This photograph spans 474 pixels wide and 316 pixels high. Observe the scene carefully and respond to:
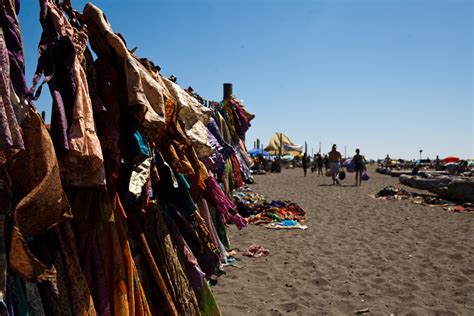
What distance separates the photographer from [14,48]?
1.91 m

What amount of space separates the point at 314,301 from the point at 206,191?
1.51m

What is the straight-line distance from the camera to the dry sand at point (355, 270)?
3.92 meters

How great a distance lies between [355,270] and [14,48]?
4.43m

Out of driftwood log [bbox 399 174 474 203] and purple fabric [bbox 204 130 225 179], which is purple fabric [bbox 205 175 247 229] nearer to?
purple fabric [bbox 204 130 225 179]

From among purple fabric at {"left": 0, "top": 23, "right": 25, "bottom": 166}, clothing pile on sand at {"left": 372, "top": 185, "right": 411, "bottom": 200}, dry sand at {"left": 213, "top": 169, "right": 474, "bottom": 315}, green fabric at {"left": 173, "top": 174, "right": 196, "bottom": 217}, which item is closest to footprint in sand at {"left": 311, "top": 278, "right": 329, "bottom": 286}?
dry sand at {"left": 213, "top": 169, "right": 474, "bottom": 315}

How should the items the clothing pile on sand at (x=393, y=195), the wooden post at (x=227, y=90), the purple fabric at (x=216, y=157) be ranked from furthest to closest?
1. the clothing pile on sand at (x=393, y=195)
2. the wooden post at (x=227, y=90)
3. the purple fabric at (x=216, y=157)

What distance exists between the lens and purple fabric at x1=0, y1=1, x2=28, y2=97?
6.18 feet

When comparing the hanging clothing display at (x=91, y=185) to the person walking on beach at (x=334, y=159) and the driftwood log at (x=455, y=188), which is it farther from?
the person walking on beach at (x=334, y=159)

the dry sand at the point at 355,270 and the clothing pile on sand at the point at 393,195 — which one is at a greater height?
the clothing pile on sand at the point at 393,195

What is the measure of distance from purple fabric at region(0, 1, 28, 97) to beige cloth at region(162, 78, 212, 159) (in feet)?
4.81

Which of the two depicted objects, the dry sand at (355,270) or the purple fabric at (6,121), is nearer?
the purple fabric at (6,121)

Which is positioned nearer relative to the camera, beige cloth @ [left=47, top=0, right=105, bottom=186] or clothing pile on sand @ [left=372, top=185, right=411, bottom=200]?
beige cloth @ [left=47, top=0, right=105, bottom=186]

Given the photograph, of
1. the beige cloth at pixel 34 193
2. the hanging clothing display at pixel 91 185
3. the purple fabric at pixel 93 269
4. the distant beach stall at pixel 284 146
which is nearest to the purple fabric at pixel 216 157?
the hanging clothing display at pixel 91 185

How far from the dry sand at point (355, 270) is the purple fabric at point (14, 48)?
2.63 meters
